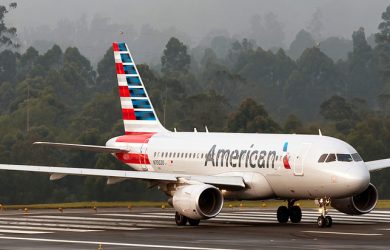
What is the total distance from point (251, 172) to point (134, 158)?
27.3 ft

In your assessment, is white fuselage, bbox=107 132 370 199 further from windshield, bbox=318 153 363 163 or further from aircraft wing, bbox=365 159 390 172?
aircraft wing, bbox=365 159 390 172

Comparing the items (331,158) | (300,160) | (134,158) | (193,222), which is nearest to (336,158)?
(331,158)

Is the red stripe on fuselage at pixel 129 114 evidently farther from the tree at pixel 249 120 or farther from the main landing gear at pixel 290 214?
the tree at pixel 249 120

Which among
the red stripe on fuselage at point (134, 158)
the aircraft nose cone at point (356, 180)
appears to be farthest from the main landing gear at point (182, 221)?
the red stripe on fuselage at point (134, 158)

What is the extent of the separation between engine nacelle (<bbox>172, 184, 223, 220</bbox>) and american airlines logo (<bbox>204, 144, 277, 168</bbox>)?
106 inches

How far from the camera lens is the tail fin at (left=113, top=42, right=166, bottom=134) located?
2195 inches

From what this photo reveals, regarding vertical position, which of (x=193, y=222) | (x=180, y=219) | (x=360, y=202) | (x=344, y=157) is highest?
(x=344, y=157)

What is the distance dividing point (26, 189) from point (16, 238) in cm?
5729

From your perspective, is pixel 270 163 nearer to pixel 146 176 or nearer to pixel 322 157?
pixel 322 157

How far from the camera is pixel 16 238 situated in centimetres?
3884

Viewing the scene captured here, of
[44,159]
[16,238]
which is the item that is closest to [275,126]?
[44,159]

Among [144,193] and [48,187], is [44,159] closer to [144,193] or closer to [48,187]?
[48,187]

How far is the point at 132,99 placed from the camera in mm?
56469

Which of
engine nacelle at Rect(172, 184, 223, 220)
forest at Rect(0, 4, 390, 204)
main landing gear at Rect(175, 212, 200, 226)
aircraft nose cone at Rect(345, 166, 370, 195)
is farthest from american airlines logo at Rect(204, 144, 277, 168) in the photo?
forest at Rect(0, 4, 390, 204)
